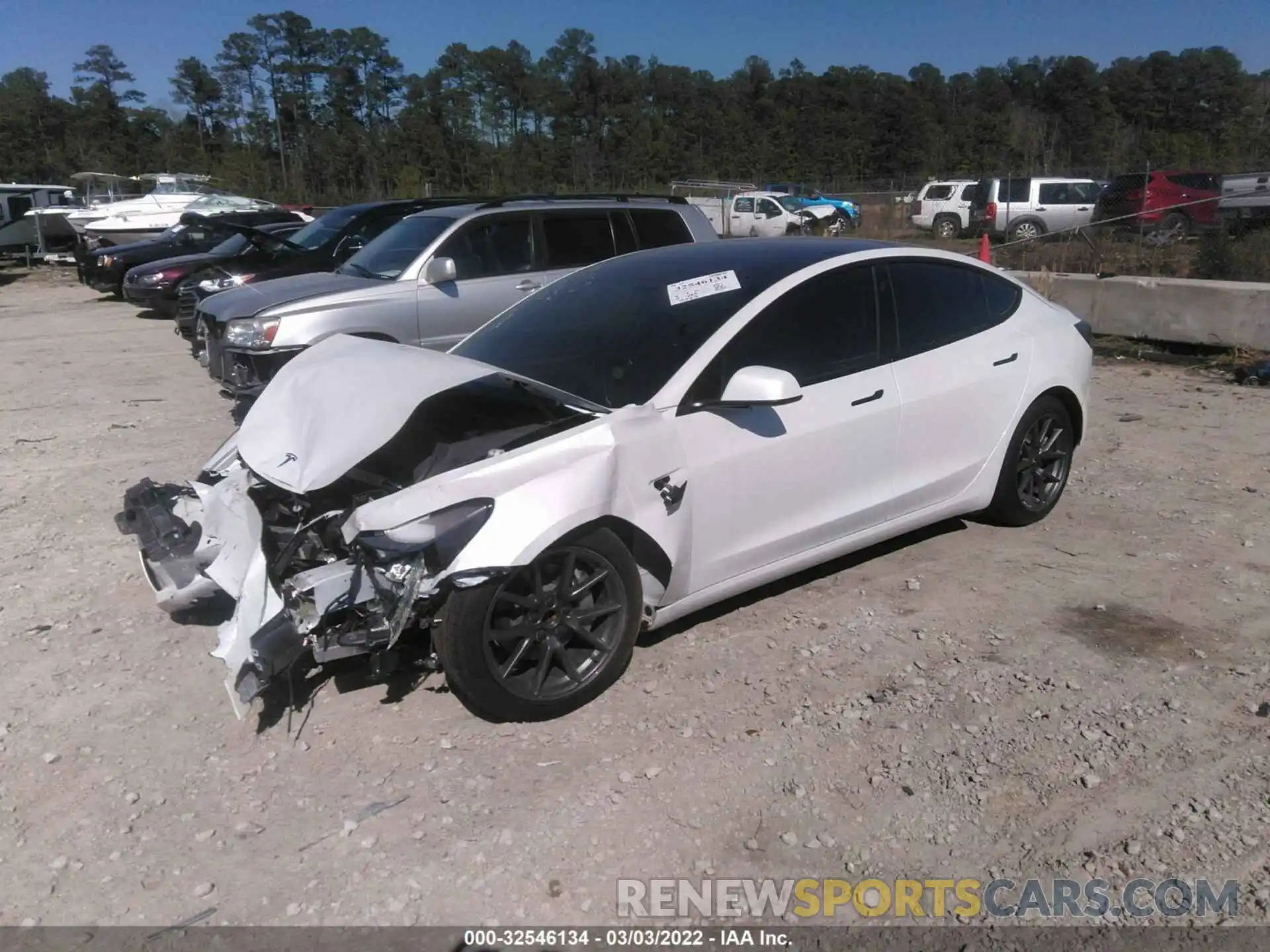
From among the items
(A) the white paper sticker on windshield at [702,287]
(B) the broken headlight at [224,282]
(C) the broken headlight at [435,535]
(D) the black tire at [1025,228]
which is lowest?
(C) the broken headlight at [435,535]

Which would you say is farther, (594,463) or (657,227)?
(657,227)

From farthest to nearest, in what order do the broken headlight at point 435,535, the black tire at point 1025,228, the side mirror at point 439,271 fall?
1. the black tire at point 1025,228
2. the side mirror at point 439,271
3. the broken headlight at point 435,535

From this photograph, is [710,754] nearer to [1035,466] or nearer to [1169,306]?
[1035,466]

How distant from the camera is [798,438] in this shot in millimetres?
4172

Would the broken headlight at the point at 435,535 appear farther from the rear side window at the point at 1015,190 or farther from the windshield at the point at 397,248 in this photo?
the rear side window at the point at 1015,190

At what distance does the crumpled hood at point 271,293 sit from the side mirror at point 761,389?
497 cm

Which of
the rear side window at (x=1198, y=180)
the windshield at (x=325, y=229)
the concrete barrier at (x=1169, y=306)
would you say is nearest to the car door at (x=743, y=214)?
the rear side window at (x=1198, y=180)

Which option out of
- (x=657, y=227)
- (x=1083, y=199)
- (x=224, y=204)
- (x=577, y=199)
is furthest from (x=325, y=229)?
(x=1083, y=199)

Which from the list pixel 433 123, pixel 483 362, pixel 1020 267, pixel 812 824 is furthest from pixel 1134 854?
pixel 433 123

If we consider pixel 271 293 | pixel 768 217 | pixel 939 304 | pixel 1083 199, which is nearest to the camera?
pixel 939 304

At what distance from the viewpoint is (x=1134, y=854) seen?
9.67 feet

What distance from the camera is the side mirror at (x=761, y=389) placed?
3812 mm

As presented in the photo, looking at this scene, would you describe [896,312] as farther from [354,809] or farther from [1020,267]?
[1020,267]

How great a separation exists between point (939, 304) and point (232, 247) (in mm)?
11954
